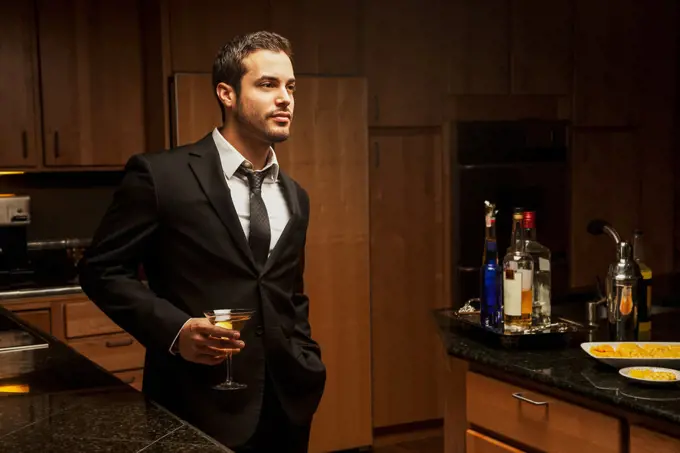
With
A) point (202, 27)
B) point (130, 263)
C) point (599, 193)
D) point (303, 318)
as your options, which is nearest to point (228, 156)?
point (130, 263)

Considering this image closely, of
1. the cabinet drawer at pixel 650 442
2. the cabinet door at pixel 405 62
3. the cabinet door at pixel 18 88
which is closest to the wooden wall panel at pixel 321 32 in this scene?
the cabinet door at pixel 405 62

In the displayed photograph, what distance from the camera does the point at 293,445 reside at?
2.19 metres

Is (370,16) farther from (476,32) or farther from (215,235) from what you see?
(215,235)

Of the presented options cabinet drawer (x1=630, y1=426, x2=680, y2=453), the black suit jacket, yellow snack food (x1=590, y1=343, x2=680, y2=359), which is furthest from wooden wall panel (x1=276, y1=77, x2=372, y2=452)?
cabinet drawer (x1=630, y1=426, x2=680, y2=453)

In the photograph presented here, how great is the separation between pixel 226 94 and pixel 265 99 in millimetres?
117

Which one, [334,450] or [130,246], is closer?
[130,246]

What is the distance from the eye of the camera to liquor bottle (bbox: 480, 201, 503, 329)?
2463 mm

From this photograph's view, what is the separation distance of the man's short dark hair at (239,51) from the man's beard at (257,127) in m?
0.05

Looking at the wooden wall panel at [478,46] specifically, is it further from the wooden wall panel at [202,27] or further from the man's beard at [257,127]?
the man's beard at [257,127]

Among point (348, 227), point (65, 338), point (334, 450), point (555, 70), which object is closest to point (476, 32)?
point (555, 70)

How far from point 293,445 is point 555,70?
349cm

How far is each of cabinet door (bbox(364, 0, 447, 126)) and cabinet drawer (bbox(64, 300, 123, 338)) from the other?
1.59m

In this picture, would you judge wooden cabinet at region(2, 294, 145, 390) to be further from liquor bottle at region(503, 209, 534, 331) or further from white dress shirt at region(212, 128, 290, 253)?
liquor bottle at region(503, 209, 534, 331)

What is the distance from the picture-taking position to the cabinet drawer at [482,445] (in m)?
2.44
